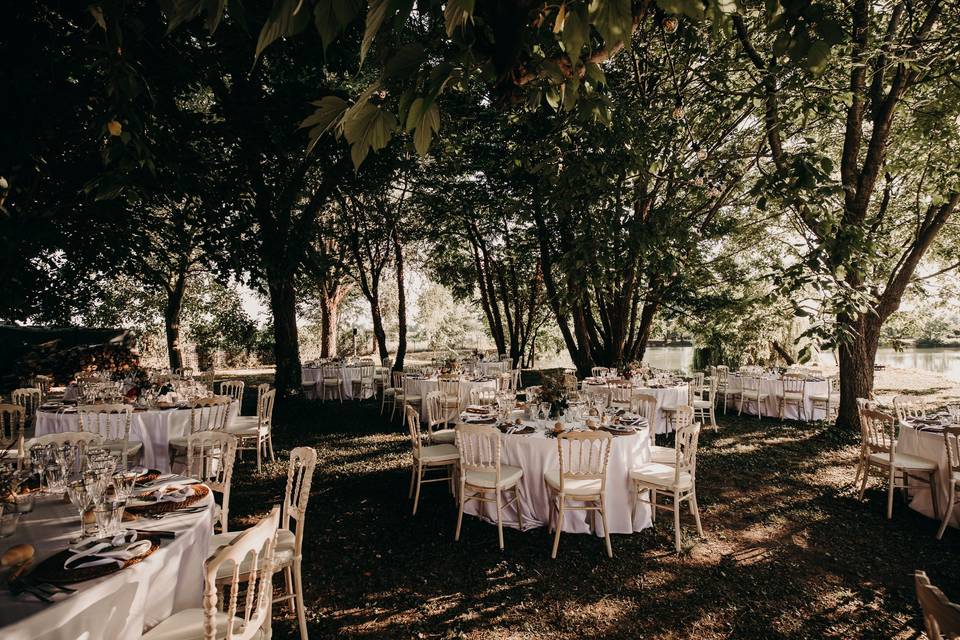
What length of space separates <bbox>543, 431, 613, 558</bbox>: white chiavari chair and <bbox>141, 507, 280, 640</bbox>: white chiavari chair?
252 cm

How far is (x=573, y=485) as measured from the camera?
4.52m

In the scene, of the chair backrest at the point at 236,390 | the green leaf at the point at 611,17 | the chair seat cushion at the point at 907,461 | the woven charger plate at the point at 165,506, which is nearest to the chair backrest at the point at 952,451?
the chair seat cushion at the point at 907,461

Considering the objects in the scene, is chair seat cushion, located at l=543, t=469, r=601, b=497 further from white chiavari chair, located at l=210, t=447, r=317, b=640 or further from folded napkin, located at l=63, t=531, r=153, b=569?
folded napkin, located at l=63, t=531, r=153, b=569

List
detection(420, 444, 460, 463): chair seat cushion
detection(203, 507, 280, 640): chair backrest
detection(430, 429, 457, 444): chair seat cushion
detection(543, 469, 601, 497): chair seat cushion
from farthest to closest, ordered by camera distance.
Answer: detection(430, 429, 457, 444): chair seat cushion → detection(420, 444, 460, 463): chair seat cushion → detection(543, 469, 601, 497): chair seat cushion → detection(203, 507, 280, 640): chair backrest

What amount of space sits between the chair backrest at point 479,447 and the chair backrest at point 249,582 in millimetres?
2343

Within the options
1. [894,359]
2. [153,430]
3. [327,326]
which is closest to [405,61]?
[153,430]

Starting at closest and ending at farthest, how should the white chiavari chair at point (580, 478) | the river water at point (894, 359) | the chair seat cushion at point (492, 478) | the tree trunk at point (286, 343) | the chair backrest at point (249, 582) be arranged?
the chair backrest at point (249, 582), the white chiavari chair at point (580, 478), the chair seat cushion at point (492, 478), the tree trunk at point (286, 343), the river water at point (894, 359)

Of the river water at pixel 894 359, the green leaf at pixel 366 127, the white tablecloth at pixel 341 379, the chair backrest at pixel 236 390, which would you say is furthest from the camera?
the river water at pixel 894 359

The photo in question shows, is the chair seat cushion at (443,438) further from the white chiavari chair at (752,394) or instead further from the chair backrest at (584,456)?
the white chiavari chair at (752,394)

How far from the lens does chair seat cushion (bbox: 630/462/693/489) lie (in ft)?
14.6

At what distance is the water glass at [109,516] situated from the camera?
2463mm

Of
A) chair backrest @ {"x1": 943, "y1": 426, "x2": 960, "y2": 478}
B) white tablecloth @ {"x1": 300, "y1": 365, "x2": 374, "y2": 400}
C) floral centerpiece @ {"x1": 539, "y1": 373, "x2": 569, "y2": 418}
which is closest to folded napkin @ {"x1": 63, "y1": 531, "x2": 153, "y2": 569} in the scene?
floral centerpiece @ {"x1": 539, "y1": 373, "x2": 569, "y2": 418}

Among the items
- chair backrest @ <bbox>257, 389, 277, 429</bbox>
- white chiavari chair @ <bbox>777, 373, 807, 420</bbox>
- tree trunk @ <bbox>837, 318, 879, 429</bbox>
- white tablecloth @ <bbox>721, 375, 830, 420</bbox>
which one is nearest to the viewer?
chair backrest @ <bbox>257, 389, 277, 429</bbox>

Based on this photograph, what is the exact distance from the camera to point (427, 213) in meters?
14.5
